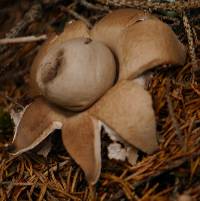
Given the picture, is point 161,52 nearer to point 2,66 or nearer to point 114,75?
point 114,75

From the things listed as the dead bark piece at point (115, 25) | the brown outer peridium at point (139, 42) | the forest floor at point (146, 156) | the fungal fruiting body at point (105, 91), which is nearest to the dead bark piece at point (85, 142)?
the fungal fruiting body at point (105, 91)

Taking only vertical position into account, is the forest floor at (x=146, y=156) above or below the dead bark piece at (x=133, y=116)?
below

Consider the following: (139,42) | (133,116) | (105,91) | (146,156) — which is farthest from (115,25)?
(146,156)

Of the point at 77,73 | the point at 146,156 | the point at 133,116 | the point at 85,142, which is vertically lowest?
the point at 146,156

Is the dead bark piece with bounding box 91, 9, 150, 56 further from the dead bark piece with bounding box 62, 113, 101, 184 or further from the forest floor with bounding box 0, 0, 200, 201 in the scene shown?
the dead bark piece with bounding box 62, 113, 101, 184

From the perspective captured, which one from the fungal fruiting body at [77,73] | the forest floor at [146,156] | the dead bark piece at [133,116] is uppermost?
the fungal fruiting body at [77,73]

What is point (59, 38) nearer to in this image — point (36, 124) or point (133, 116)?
point (36, 124)

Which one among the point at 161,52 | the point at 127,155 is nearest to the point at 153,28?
the point at 161,52

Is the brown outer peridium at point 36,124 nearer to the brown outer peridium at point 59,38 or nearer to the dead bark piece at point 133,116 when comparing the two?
the brown outer peridium at point 59,38
